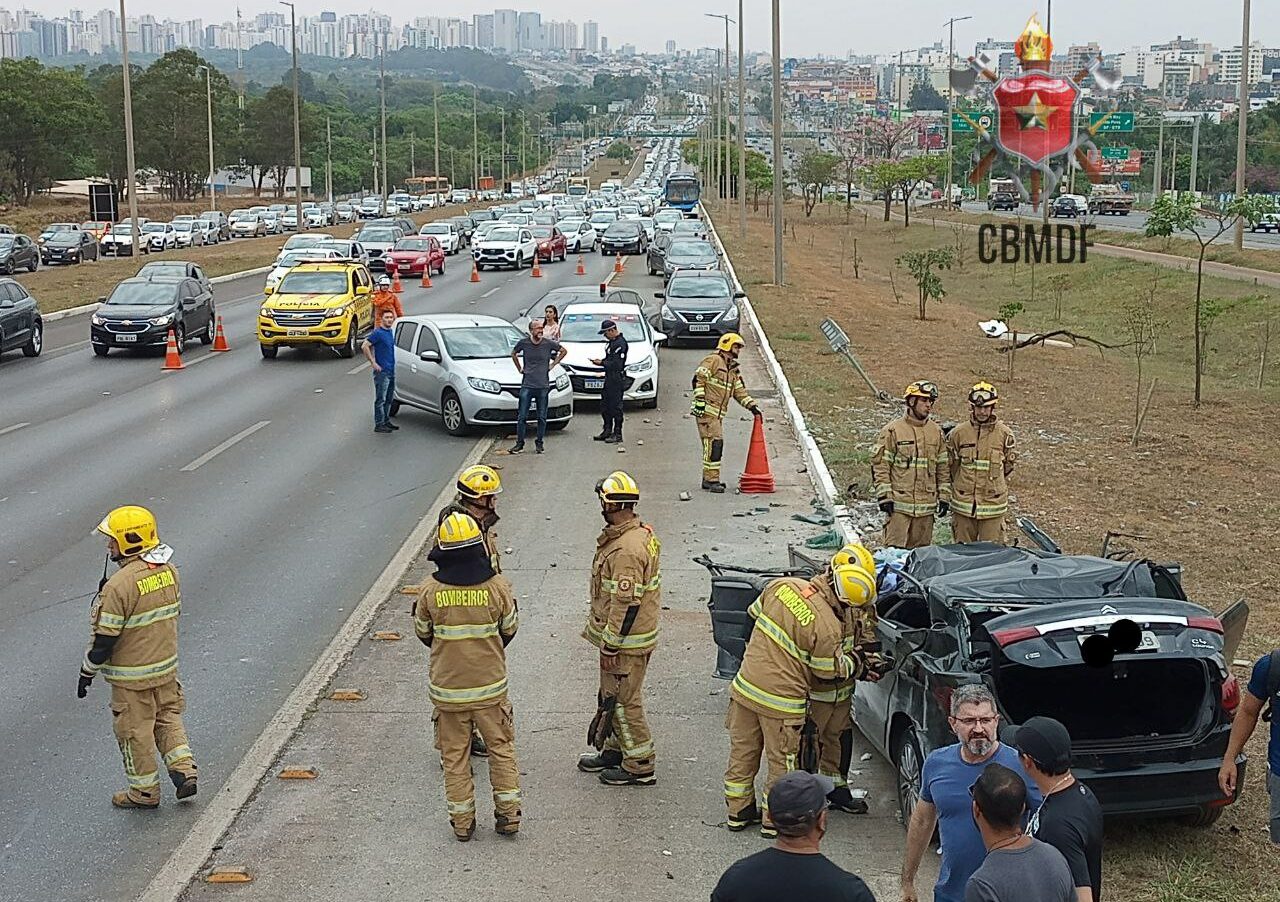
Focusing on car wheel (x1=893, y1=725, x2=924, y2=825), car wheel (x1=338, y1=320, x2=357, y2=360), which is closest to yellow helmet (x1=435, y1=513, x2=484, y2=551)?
car wheel (x1=893, y1=725, x2=924, y2=825)

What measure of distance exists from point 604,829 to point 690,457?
10934 millimetres

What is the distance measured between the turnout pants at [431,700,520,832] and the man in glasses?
93.4 inches

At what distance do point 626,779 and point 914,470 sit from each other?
4.08m

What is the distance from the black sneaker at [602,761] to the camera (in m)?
8.51

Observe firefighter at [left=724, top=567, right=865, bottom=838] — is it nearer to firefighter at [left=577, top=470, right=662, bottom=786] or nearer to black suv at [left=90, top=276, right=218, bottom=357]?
firefighter at [left=577, top=470, right=662, bottom=786]

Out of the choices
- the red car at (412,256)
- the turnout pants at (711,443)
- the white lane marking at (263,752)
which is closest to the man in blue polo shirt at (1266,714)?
the white lane marking at (263,752)

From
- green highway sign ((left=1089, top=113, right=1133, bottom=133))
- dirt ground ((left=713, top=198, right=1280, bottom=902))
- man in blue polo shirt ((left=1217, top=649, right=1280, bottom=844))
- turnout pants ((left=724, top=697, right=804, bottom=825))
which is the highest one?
green highway sign ((left=1089, top=113, right=1133, bottom=133))

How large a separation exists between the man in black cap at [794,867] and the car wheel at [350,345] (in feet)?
80.5

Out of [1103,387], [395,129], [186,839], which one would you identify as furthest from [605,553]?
[395,129]

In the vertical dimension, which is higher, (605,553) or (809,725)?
(605,553)

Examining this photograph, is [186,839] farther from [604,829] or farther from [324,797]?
[604,829]

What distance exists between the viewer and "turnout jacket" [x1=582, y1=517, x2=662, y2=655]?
799 cm

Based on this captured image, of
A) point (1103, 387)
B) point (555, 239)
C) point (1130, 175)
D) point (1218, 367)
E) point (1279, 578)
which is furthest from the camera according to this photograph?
point (1130, 175)

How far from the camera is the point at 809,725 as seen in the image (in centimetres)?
746
